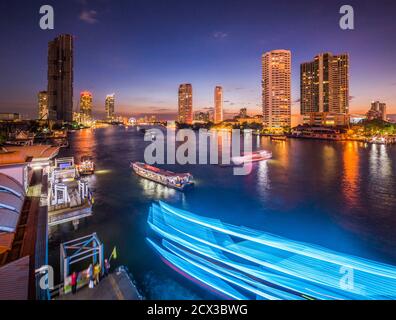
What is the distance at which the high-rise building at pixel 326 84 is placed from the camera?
10212 centimetres

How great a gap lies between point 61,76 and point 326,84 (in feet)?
462

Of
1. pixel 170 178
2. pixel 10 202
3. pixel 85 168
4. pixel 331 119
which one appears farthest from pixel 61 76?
pixel 10 202

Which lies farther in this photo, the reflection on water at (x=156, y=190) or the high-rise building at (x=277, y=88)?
the high-rise building at (x=277, y=88)

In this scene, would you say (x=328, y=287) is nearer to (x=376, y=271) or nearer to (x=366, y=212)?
(x=376, y=271)

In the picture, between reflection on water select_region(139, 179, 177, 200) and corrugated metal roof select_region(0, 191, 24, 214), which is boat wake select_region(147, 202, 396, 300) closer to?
corrugated metal roof select_region(0, 191, 24, 214)

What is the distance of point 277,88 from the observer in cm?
10175

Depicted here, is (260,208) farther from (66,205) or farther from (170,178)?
(66,205)

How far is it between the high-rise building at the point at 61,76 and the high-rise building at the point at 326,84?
130m

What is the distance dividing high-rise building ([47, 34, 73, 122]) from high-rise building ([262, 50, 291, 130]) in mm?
109409

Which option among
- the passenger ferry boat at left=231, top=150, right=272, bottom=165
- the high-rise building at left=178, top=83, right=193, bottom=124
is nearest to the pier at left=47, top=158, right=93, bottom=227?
the passenger ferry boat at left=231, top=150, right=272, bottom=165

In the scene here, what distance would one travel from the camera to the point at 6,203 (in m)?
8.73

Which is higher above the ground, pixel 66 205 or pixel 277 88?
pixel 277 88

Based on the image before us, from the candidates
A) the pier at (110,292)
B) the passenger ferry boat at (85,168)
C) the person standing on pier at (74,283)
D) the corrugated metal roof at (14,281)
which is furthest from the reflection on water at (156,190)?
the corrugated metal roof at (14,281)

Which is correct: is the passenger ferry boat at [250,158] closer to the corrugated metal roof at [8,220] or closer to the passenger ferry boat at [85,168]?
the passenger ferry boat at [85,168]
